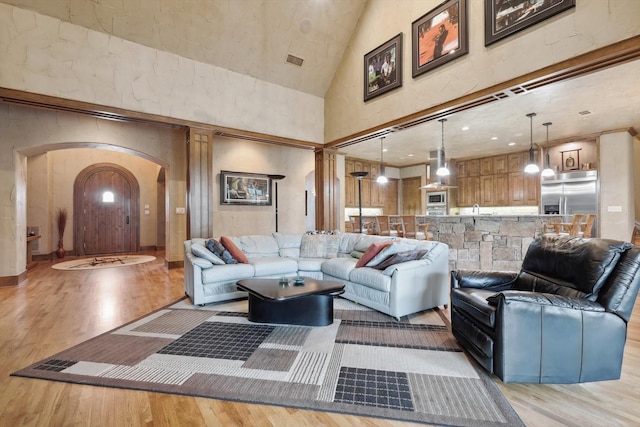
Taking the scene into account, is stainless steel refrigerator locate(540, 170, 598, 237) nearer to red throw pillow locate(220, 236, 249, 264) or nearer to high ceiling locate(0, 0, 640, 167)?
high ceiling locate(0, 0, 640, 167)

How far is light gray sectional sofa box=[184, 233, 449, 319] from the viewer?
343 centimetres

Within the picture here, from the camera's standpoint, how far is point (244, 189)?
282 inches

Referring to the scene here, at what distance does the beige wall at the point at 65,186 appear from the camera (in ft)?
24.2

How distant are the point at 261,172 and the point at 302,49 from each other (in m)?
2.84

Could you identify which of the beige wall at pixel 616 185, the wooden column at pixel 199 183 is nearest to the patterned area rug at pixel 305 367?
the wooden column at pixel 199 183

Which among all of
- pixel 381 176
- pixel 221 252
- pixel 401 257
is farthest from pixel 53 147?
pixel 381 176

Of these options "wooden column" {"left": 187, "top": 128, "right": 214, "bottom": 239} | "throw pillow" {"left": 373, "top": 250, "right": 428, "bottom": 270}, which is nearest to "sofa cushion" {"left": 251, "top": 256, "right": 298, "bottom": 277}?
"throw pillow" {"left": 373, "top": 250, "right": 428, "bottom": 270}

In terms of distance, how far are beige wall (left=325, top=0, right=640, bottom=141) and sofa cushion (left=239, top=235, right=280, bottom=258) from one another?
2835 mm

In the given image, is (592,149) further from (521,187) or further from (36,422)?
(36,422)

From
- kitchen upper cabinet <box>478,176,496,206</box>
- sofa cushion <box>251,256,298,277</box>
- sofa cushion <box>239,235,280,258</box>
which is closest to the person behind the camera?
sofa cushion <box>251,256,298,277</box>

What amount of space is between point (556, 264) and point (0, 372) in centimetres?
428

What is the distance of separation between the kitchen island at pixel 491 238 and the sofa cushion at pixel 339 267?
2.44 metres

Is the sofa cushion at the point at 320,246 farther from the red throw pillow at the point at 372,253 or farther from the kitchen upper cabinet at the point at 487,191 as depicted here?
the kitchen upper cabinet at the point at 487,191

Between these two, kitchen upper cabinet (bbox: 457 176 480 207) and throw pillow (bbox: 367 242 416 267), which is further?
kitchen upper cabinet (bbox: 457 176 480 207)
